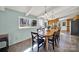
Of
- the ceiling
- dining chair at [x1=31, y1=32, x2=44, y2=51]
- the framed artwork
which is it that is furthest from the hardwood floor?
the ceiling

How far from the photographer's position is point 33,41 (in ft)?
6.70

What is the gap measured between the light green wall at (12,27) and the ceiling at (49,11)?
126 millimetres

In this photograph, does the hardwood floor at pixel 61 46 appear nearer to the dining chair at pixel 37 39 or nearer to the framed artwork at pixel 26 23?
the dining chair at pixel 37 39

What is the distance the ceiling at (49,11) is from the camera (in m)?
1.89

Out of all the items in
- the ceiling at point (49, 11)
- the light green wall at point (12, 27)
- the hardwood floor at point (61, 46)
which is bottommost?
the hardwood floor at point (61, 46)

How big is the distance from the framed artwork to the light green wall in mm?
93

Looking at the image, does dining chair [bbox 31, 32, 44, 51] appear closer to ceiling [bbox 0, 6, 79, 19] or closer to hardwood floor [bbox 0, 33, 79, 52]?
hardwood floor [bbox 0, 33, 79, 52]

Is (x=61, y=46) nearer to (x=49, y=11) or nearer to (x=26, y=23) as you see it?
(x=49, y=11)

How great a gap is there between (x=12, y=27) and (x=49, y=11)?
95cm

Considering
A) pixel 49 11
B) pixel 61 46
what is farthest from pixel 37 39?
pixel 49 11

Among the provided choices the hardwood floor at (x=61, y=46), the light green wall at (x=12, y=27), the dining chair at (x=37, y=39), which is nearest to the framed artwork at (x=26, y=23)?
the light green wall at (x=12, y=27)
